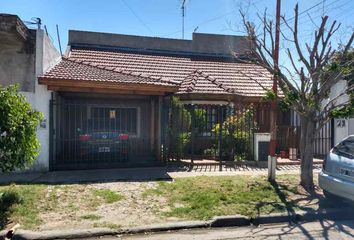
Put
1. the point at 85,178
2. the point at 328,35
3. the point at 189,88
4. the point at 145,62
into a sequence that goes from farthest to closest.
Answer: the point at 145,62 → the point at 189,88 → the point at 85,178 → the point at 328,35

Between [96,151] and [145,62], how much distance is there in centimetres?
661

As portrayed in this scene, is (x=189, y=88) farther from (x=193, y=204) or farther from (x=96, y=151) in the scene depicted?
(x=193, y=204)

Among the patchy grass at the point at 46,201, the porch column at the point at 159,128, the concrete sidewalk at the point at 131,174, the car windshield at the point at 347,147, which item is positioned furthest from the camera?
the porch column at the point at 159,128

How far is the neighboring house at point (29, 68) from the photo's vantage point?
398 inches

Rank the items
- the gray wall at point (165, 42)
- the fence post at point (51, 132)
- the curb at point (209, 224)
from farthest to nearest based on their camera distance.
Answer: the gray wall at point (165, 42) → the fence post at point (51, 132) → the curb at point (209, 224)

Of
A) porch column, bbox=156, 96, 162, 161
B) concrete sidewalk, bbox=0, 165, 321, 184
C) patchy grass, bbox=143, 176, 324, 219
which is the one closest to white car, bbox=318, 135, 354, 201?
patchy grass, bbox=143, 176, 324, 219

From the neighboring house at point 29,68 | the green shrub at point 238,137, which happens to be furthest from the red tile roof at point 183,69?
the neighboring house at point 29,68

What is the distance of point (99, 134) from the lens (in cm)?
1157

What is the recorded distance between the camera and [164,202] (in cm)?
730

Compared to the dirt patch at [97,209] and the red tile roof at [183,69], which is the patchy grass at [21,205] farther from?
the red tile roof at [183,69]

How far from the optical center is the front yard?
6223 millimetres

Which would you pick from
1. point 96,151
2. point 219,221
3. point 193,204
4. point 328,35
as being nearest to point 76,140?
point 96,151

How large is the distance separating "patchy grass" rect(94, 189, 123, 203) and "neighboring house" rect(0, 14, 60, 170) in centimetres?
321

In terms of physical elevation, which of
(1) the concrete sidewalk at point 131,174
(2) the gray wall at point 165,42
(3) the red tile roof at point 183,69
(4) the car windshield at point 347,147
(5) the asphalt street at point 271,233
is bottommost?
(5) the asphalt street at point 271,233
